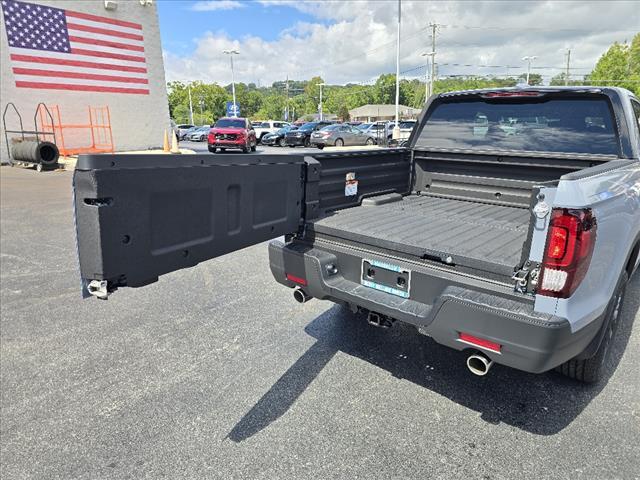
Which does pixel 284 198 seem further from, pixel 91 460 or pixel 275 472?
pixel 91 460

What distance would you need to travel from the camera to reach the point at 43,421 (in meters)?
2.70

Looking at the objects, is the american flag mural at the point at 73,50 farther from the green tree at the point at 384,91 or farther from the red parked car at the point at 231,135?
the green tree at the point at 384,91


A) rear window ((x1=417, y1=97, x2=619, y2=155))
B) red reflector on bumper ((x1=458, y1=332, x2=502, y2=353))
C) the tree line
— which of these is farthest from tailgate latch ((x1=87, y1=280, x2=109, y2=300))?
the tree line

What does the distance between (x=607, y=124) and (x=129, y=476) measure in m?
4.21

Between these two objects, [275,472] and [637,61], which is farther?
[637,61]

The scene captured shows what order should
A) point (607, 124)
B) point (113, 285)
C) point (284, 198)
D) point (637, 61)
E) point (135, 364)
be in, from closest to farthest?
point (113, 285), point (284, 198), point (135, 364), point (607, 124), point (637, 61)

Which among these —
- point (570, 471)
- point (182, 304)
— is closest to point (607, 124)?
point (570, 471)

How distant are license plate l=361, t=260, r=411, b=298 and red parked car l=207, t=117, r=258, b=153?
21.4 meters

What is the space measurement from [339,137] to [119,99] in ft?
44.3

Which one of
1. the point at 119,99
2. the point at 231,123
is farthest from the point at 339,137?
the point at 119,99

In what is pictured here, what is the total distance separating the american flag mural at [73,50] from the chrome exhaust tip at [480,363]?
22.9 metres

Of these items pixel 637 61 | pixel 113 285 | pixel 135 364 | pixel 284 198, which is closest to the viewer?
pixel 113 285

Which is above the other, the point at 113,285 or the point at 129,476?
the point at 113,285

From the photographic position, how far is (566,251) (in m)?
2.11
